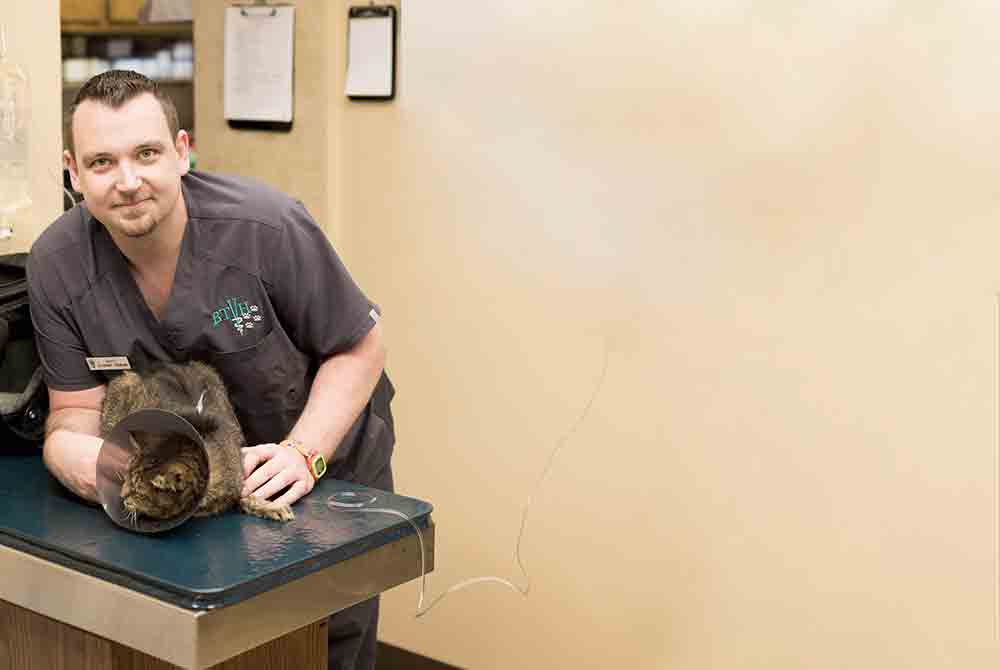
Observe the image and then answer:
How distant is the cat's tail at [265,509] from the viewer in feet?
5.10

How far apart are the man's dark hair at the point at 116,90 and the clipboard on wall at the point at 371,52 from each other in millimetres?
1095

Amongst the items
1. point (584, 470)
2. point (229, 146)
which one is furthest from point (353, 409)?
point (229, 146)

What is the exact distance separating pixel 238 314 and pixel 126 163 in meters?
0.28

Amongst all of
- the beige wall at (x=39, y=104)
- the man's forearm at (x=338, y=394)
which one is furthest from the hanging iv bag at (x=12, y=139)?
the man's forearm at (x=338, y=394)

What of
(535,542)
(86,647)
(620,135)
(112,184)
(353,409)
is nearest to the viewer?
(86,647)

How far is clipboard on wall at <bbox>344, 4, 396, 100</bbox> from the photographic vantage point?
2.74 meters

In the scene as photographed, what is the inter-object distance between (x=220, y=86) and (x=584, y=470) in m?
1.33

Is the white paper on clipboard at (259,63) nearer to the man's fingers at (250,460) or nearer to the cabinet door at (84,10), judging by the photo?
the man's fingers at (250,460)

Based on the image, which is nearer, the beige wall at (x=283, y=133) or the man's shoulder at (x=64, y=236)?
the man's shoulder at (x=64, y=236)

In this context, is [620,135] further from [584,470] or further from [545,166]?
[584,470]

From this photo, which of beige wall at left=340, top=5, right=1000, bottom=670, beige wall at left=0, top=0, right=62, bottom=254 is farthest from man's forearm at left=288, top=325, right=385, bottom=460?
beige wall at left=340, top=5, right=1000, bottom=670

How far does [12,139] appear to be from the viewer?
207 cm

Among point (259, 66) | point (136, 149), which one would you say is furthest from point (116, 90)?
point (259, 66)

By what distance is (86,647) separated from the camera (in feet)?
4.89
